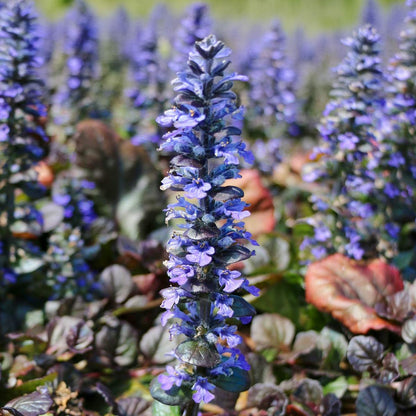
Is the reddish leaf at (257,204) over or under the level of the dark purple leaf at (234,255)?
over

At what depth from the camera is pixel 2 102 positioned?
3.55 meters

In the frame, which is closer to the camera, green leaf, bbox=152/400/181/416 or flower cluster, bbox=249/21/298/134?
green leaf, bbox=152/400/181/416

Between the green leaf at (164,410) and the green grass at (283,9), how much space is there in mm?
24570

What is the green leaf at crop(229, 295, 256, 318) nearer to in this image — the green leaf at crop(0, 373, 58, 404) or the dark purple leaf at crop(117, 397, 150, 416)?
the dark purple leaf at crop(117, 397, 150, 416)

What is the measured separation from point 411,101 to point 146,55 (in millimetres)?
3110

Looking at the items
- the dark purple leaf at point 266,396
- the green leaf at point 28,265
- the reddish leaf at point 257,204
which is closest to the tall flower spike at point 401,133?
the reddish leaf at point 257,204

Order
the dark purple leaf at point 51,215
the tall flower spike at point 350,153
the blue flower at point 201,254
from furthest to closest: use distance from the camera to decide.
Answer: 1. the dark purple leaf at point 51,215
2. the tall flower spike at point 350,153
3. the blue flower at point 201,254

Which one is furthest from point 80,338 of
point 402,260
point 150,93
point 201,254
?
point 150,93

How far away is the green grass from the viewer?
25.8 meters

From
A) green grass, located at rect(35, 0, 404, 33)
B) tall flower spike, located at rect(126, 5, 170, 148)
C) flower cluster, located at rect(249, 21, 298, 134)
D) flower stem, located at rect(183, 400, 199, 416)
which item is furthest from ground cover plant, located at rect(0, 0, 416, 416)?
green grass, located at rect(35, 0, 404, 33)

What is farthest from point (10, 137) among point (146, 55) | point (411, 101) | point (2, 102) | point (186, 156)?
point (411, 101)

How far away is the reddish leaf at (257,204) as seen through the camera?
14.8ft

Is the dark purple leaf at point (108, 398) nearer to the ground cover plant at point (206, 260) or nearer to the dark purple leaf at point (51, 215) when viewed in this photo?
the ground cover plant at point (206, 260)

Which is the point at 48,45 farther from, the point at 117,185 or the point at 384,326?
the point at 384,326
